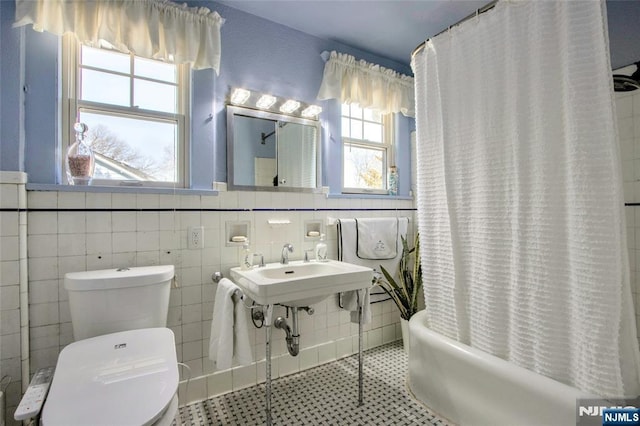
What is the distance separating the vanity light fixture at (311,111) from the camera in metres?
2.23

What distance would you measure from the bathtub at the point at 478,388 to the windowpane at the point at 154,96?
6.43ft

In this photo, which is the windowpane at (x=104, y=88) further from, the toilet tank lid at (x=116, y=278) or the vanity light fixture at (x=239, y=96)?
the toilet tank lid at (x=116, y=278)

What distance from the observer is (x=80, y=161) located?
60.2 inches

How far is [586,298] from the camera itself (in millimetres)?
1082

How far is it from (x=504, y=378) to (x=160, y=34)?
2.41 m

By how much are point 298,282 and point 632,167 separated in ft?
6.36

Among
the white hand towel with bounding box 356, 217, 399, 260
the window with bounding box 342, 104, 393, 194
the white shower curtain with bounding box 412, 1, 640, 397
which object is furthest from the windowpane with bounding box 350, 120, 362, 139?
the white shower curtain with bounding box 412, 1, 640, 397

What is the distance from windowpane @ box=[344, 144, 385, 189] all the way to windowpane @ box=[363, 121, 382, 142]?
0.10 m

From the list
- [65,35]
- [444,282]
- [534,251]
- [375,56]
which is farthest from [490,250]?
[65,35]

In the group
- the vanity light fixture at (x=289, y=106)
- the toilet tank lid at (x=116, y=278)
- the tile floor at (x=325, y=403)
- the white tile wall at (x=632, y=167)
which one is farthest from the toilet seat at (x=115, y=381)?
the white tile wall at (x=632, y=167)

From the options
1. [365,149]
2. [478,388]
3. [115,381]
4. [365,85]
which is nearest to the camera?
[115,381]

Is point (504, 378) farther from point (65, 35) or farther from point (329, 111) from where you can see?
point (65, 35)

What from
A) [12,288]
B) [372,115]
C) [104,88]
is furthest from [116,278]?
[372,115]

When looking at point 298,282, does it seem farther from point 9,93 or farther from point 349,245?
point 9,93
